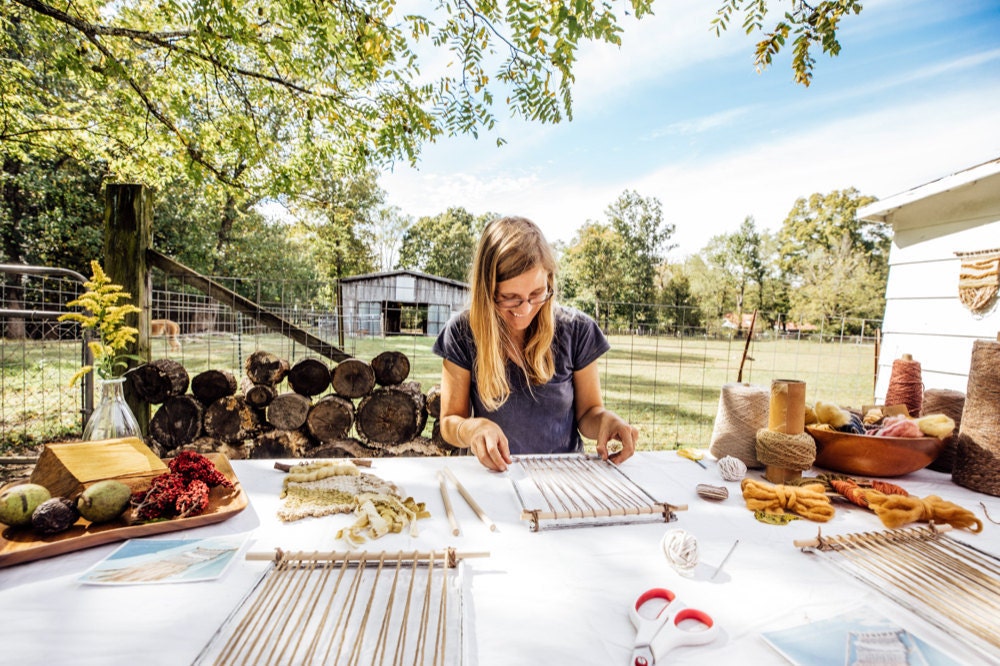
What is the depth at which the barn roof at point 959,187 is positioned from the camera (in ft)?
8.93

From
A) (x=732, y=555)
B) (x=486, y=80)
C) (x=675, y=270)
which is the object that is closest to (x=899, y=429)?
(x=732, y=555)

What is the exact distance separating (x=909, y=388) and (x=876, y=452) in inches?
27.2

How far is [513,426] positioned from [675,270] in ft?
117

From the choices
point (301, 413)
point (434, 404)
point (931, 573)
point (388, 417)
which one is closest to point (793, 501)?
point (931, 573)

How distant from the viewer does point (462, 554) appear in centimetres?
77

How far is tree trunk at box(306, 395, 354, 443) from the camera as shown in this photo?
A: 2.98 m

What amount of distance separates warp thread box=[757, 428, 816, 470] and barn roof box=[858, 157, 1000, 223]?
9.40ft

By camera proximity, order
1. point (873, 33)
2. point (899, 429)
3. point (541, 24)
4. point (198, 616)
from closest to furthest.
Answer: point (198, 616) < point (899, 429) < point (541, 24) < point (873, 33)

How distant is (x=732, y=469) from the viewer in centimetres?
123

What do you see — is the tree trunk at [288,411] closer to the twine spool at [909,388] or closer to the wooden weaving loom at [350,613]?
the wooden weaving loom at [350,613]

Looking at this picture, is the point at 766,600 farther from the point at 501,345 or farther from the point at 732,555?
the point at 501,345

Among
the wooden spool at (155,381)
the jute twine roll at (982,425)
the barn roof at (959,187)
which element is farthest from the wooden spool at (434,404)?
the barn roof at (959,187)

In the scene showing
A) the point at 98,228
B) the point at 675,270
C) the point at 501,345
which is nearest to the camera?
the point at 501,345

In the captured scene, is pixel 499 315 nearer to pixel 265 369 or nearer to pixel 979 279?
pixel 265 369
